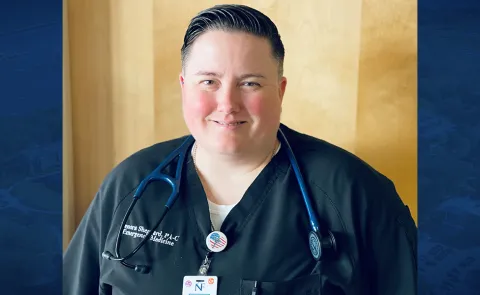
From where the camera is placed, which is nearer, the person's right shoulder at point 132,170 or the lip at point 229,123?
the lip at point 229,123

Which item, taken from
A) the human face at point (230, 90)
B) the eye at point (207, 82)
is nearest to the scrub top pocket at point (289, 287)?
the human face at point (230, 90)

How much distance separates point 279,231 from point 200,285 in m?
0.16

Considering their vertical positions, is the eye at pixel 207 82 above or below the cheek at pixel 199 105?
above

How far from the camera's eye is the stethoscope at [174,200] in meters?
0.99

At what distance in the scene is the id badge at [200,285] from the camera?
982 mm

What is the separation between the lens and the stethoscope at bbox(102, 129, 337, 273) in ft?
3.24

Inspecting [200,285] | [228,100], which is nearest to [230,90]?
[228,100]

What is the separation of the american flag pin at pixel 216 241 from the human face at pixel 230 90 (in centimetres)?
15

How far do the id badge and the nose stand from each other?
11.3 inches

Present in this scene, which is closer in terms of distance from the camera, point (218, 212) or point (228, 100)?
point (228, 100)

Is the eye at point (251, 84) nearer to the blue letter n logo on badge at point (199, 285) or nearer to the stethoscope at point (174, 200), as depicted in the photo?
the stethoscope at point (174, 200)

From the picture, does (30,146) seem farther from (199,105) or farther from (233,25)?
(233,25)

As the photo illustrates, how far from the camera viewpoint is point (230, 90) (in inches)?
37.8

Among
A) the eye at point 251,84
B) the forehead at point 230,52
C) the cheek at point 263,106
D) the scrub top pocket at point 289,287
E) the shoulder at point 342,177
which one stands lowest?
the scrub top pocket at point 289,287
